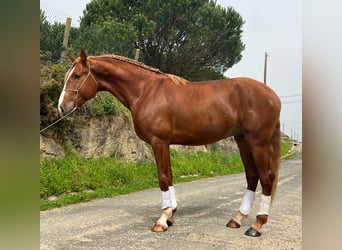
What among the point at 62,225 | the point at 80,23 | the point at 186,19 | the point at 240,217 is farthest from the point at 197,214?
the point at 80,23

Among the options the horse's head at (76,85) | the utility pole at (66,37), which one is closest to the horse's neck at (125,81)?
the horse's head at (76,85)

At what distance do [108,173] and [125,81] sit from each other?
7.43 feet

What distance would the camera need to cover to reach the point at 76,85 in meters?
2.87

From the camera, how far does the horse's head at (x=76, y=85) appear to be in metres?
2.84

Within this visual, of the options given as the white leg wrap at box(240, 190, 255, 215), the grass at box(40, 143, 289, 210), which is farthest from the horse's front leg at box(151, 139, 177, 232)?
the grass at box(40, 143, 289, 210)

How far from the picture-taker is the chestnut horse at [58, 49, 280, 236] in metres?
2.81

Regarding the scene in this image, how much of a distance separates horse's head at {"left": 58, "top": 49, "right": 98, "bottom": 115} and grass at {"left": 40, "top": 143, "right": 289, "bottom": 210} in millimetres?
1499

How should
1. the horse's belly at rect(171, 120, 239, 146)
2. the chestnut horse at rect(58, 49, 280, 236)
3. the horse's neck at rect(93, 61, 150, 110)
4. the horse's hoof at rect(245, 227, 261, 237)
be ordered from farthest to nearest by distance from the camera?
1. the horse's neck at rect(93, 61, 150, 110)
2. the horse's belly at rect(171, 120, 239, 146)
3. the chestnut horse at rect(58, 49, 280, 236)
4. the horse's hoof at rect(245, 227, 261, 237)

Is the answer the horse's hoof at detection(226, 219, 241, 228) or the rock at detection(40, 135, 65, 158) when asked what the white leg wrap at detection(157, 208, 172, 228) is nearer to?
the horse's hoof at detection(226, 219, 241, 228)

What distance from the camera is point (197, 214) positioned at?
338 cm

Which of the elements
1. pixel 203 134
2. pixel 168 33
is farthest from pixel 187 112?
pixel 168 33

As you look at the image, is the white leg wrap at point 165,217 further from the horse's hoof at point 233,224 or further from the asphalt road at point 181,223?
the horse's hoof at point 233,224

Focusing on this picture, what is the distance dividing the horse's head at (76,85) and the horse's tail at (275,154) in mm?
1647
